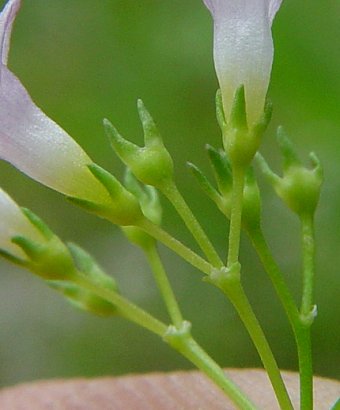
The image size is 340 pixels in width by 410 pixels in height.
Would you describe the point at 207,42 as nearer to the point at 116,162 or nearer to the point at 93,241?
the point at 116,162

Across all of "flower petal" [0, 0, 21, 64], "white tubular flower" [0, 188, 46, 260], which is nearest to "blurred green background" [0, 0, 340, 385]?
"white tubular flower" [0, 188, 46, 260]

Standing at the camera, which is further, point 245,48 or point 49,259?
point 49,259

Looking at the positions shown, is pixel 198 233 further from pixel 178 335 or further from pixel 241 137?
pixel 178 335

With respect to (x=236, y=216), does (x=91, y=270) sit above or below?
below

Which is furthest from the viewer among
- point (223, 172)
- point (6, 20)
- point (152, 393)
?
point (152, 393)

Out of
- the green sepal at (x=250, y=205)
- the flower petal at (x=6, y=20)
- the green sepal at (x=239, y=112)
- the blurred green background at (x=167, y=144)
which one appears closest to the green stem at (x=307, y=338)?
the green sepal at (x=250, y=205)

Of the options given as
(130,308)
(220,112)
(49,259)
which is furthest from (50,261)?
(220,112)

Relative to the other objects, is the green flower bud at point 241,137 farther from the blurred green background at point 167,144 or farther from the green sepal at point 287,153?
the blurred green background at point 167,144
